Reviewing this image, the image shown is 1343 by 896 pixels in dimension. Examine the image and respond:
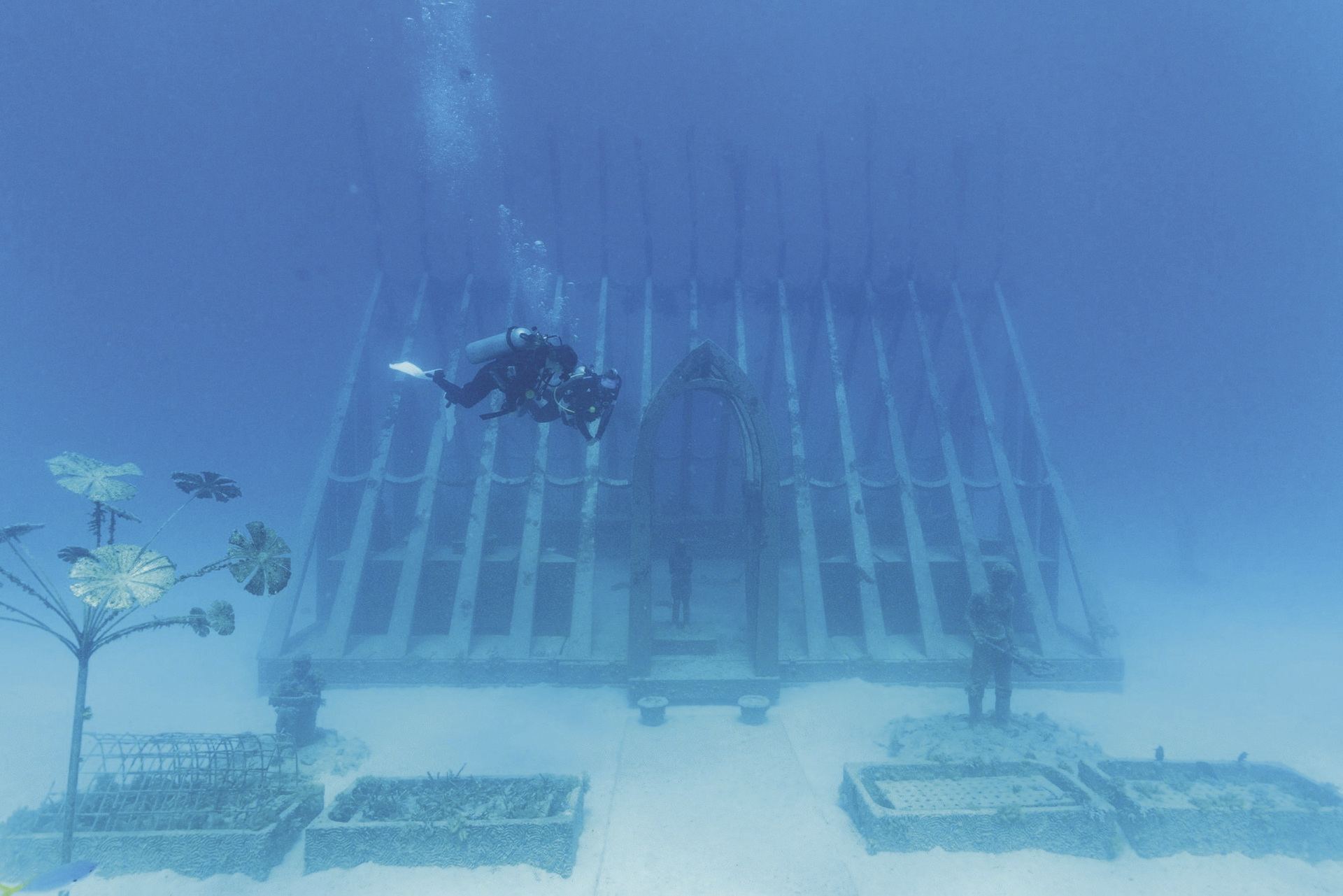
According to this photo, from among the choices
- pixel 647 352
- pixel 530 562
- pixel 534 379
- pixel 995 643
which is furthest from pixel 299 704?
pixel 647 352

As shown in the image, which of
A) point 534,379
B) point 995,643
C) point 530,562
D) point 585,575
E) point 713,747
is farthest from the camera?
point 530,562

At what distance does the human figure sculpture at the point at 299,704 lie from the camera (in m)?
9.27

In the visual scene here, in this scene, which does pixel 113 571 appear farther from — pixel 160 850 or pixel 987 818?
pixel 987 818

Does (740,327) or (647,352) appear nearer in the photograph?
(647,352)

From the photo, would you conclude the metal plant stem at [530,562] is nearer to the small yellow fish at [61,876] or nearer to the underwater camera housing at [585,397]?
the underwater camera housing at [585,397]

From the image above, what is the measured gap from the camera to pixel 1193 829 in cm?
702

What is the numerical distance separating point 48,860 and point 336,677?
5.68 m

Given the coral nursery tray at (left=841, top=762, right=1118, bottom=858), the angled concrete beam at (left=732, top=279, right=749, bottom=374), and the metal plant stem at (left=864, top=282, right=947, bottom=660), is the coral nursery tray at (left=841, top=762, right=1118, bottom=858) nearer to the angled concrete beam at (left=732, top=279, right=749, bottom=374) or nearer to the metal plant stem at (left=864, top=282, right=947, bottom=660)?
the metal plant stem at (left=864, top=282, right=947, bottom=660)

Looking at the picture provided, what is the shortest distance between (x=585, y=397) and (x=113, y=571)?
4002 millimetres

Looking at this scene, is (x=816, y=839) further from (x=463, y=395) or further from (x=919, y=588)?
(x=919, y=588)

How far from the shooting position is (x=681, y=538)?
17.8m

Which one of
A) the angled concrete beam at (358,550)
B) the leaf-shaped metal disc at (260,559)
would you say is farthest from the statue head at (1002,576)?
the angled concrete beam at (358,550)

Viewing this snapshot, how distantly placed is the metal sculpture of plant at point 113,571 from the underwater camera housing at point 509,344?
233cm

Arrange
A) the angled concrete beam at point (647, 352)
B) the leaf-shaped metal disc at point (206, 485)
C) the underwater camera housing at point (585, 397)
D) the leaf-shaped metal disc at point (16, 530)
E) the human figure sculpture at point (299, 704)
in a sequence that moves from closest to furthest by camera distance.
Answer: the leaf-shaped metal disc at point (16, 530) → the leaf-shaped metal disc at point (206, 485) → the underwater camera housing at point (585, 397) → the human figure sculpture at point (299, 704) → the angled concrete beam at point (647, 352)
